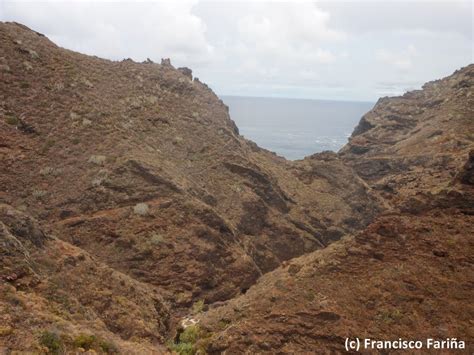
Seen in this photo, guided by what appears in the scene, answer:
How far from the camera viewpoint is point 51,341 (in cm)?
850

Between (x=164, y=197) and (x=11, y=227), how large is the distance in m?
9.93

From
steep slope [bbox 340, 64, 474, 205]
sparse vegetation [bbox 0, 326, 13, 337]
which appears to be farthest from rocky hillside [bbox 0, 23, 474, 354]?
steep slope [bbox 340, 64, 474, 205]

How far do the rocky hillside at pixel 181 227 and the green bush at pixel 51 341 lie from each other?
28mm

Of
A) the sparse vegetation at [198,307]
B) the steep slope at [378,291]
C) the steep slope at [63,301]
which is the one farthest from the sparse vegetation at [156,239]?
the steep slope at [378,291]

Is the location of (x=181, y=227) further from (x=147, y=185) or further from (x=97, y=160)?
(x=97, y=160)

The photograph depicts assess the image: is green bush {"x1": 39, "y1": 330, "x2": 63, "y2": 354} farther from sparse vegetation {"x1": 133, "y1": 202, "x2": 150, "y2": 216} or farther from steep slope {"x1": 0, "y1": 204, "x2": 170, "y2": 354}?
sparse vegetation {"x1": 133, "y1": 202, "x2": 150, "y2": 216}

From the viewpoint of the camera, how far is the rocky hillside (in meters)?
12.0

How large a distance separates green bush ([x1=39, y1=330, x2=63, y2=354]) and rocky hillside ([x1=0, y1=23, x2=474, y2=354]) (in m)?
0.03

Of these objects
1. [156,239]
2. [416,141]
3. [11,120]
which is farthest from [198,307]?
[416,141]

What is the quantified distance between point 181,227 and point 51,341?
12764 mm

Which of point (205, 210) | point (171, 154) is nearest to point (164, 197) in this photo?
point (205, 210)

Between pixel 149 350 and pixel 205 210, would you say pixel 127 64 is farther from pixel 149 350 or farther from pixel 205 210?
pixel 149 350

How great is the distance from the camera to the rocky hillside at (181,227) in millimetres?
12023

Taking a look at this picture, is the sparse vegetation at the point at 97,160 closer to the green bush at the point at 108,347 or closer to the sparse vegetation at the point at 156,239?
the sparse vegetation at the point at 156,239
